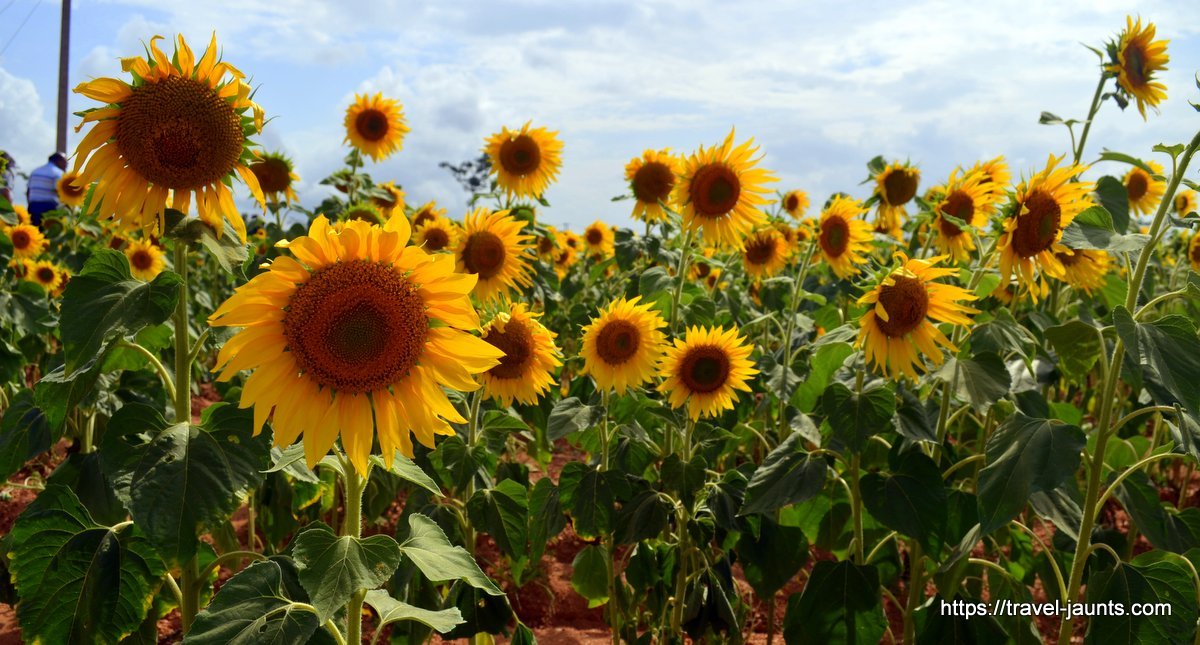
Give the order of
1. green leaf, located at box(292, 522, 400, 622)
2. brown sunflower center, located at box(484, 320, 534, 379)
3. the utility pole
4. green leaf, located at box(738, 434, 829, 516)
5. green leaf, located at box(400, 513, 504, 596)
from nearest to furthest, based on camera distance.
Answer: green leaf, located at box(292, 522, 400, 622)
green leaf, located at box(400, 513, 504, 596)
green leaf, located at box(738, 434, 829, 516)
brown sunflower center, located at box(484, 320, 534, 379)
the utility pole

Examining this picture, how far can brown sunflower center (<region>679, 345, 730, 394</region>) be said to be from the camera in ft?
10.2

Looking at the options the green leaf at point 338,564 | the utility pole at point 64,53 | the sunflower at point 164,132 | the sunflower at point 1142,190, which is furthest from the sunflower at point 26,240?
the utility pole at point 64,53

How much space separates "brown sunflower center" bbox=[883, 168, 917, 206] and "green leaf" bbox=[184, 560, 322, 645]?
406 cm

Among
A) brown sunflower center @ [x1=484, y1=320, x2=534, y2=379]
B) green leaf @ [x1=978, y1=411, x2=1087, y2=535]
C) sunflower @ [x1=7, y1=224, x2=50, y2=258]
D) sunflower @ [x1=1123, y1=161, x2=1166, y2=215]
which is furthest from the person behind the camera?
sunflower @ [x1=7, y1=224, x2=50, y2=258]

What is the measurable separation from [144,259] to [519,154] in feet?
9.68

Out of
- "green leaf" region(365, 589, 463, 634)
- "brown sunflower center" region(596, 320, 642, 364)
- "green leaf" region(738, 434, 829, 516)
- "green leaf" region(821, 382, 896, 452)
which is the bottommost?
"green leaf" region(365, 589, 463, 634)

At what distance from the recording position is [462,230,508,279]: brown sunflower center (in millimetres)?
3572

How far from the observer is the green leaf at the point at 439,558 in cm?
170

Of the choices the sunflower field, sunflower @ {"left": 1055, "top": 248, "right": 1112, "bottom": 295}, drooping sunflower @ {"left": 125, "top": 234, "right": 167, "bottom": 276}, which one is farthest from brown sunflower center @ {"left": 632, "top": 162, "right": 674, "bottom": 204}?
drooping sunflower @ {"left": 125, "top": 234, "right": 167, "bottom": 276}

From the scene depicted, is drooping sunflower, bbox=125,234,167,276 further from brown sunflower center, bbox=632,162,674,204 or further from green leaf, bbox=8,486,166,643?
green leaf, bbox=8,486,166,643

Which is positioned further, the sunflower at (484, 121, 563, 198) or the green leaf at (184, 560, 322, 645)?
the sunflower at (484, 121, 563, 198)

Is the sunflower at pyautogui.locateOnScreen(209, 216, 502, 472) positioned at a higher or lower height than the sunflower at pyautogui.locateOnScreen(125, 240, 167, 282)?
lower

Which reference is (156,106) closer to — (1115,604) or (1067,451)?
(1067,451)

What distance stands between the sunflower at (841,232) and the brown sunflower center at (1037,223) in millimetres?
1682
